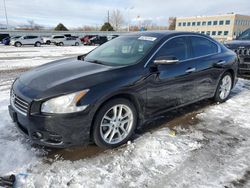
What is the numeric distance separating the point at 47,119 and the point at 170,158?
1688mm

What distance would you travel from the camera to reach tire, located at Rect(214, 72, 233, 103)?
519cm

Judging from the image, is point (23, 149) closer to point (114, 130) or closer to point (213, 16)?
point (114, 130)

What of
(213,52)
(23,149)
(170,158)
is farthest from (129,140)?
(213,52)

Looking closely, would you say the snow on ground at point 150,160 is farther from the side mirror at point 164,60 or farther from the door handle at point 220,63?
the door handle at point 220,63

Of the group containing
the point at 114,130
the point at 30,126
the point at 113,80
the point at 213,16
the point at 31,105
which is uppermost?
the point at 213,16

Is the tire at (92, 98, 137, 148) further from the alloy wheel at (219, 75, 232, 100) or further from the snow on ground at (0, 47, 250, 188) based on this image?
the alloy wheel at (219, 75, 232, 100)

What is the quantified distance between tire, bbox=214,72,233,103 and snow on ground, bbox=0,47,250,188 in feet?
3.75

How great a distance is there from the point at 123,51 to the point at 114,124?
4.48 feet

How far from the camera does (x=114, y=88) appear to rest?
3.08 meters

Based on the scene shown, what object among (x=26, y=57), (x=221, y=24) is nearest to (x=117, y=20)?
(x=221, y=24)

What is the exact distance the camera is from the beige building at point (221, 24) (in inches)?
2689

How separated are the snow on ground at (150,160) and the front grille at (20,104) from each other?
604 millimetres

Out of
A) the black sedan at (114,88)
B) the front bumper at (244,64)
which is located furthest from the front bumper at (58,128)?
the front bumper at (244,64)

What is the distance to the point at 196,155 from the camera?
3.25 metres
